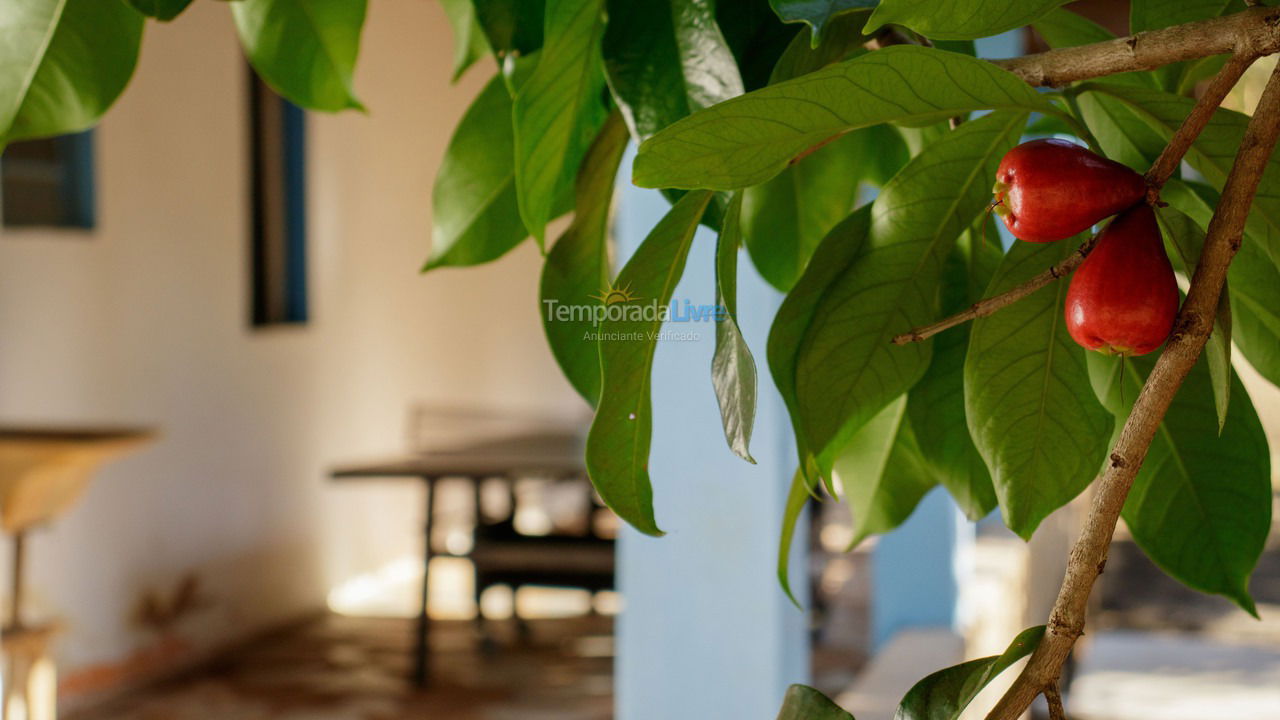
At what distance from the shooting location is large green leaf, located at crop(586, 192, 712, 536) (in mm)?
389

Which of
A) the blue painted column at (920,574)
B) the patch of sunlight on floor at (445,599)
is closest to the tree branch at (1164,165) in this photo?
the blue painted column at (920,574)

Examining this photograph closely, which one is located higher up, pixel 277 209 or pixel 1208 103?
pixel 277 209

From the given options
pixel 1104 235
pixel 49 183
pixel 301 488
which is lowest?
pixel 301 488

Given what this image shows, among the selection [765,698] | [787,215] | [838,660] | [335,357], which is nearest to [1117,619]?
[838,660]

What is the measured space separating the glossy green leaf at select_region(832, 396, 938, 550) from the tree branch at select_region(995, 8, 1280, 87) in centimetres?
22

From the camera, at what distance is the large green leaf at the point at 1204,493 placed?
417 millimetres

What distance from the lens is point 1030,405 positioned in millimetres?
390

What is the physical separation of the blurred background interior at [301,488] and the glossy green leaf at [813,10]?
1675mm

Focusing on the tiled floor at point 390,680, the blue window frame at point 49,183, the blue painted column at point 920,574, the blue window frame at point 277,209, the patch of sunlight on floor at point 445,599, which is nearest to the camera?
the blue painted column at point 920,574

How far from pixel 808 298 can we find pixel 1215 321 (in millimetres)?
148

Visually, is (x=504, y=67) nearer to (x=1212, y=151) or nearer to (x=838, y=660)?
(x=1212, y=151)

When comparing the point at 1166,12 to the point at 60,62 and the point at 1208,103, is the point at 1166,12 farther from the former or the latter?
the point at 60,62

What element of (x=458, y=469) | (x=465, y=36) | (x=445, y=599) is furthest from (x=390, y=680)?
(x=465, y=36)

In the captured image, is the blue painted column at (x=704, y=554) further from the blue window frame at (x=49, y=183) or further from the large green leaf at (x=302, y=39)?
the blue window frame at (x=49, y=183)
